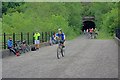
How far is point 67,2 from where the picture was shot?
82.4 metres

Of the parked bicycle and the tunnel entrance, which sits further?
the tunnel entrance

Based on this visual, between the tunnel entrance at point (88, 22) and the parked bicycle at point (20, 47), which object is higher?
the tunnel entrance at point (88, 22)

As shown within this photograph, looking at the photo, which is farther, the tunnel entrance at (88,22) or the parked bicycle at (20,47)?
the tunnel entrance at (88,22)

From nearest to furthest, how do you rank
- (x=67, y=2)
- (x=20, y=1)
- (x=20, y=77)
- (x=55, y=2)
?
1. (x=20, y=77)
2. (x=55, y=2)
3. (x=20, y=1)
4. (x=67, y=2)

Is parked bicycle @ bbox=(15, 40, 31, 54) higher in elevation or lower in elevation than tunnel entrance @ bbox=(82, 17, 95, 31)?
lower

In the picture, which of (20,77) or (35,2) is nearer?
(20,77)

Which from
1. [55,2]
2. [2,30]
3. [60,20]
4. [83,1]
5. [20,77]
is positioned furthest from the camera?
[83,1]

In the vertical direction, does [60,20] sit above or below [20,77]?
above

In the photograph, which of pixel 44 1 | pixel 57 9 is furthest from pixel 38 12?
pixel 57 9

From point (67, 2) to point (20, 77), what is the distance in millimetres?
70317

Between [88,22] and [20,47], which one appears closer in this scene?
Answer: [20,47]

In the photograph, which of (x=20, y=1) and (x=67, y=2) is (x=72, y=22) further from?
(x=20, y=1)

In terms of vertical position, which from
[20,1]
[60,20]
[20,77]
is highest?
[20,1]

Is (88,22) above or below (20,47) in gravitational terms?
above
